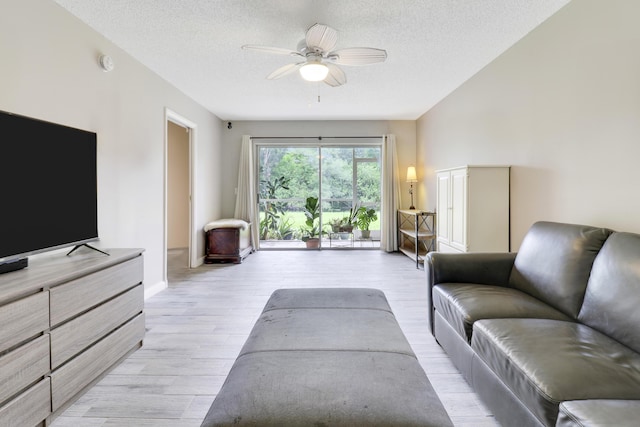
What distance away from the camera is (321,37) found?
236 centimetres

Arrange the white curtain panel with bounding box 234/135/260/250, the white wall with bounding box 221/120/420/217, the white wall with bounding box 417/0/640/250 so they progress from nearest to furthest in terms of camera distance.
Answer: the white wall with bounding box 417/0/640/250 < the white curtain panel with bounding box 234/135/260/250 < the white wall with bounding box 221/120/420/217

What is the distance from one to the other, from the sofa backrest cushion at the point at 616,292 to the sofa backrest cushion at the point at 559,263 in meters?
0.06

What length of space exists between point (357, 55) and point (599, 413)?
2532 millimetres

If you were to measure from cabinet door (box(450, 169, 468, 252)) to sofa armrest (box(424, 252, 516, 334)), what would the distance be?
2.71 feet

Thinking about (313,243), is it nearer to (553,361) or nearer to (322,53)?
(322,53)

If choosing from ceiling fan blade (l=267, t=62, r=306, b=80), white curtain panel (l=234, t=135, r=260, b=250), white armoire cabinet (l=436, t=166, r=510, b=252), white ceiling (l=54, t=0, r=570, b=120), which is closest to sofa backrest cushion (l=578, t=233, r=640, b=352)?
white armoire cabinet (l=436, t=166, r=510, b=252)

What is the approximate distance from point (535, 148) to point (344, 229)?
3814mm

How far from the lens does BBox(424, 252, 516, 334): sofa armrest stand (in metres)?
2.23

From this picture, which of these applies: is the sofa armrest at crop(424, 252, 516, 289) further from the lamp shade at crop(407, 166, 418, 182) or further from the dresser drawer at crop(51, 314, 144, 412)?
the lamp shade at crop(407, 166, 418, 182)

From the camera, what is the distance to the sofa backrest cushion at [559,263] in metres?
1.70

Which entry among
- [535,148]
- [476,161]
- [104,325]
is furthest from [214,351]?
[476,161]

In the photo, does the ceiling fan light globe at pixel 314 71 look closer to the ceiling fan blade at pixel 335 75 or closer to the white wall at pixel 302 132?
the ceiling fan blade at pixel 335 75

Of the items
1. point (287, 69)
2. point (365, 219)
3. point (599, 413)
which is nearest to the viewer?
point (599, 413)

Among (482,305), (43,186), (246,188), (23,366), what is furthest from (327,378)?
(246,188)
